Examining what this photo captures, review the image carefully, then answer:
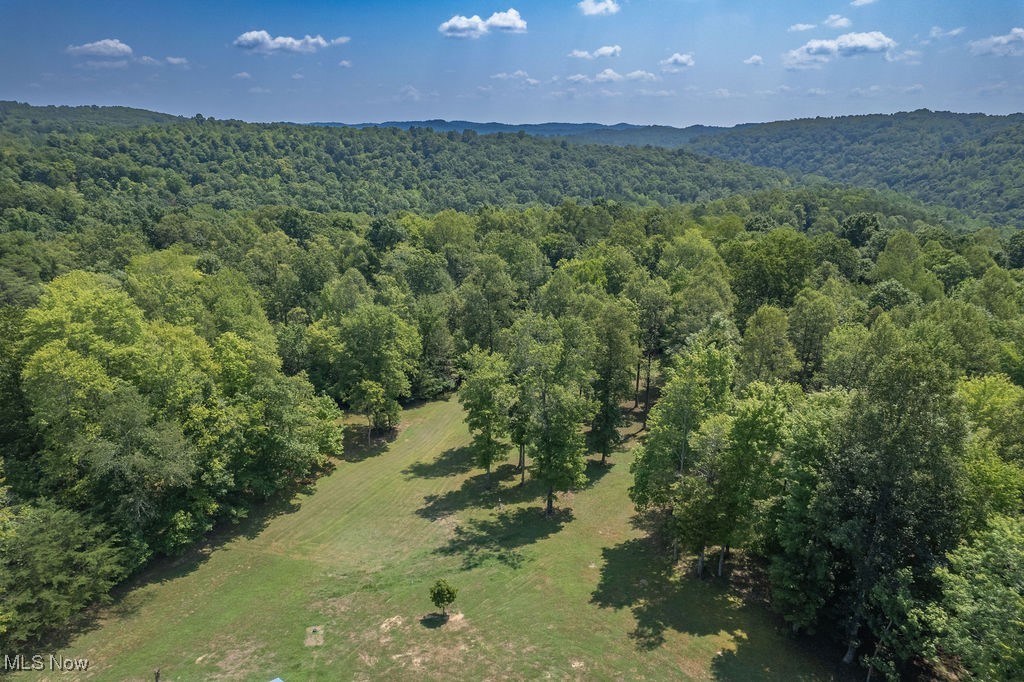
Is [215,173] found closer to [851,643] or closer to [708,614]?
[708,614]

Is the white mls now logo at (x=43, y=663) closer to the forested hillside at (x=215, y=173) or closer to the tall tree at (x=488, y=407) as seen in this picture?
the tall tree at (x=488, y=407)

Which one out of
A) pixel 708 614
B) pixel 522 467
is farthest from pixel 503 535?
pixel 708 614

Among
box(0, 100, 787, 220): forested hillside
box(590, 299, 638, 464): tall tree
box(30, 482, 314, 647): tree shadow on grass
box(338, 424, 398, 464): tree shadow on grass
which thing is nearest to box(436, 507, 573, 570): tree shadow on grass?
box(590, 299, 638, 464): tall tree

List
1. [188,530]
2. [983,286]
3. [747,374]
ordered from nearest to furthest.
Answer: [188,530] → [747,374] → [983,286]

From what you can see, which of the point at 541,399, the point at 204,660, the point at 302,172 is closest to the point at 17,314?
the point at 204,660

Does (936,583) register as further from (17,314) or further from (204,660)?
(17,314)

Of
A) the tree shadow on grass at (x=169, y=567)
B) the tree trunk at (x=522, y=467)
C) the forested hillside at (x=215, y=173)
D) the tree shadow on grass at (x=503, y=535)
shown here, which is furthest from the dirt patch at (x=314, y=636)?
the forested hillside at (x=215, y=173)

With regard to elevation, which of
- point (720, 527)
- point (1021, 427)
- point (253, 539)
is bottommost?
point (253, 539)
